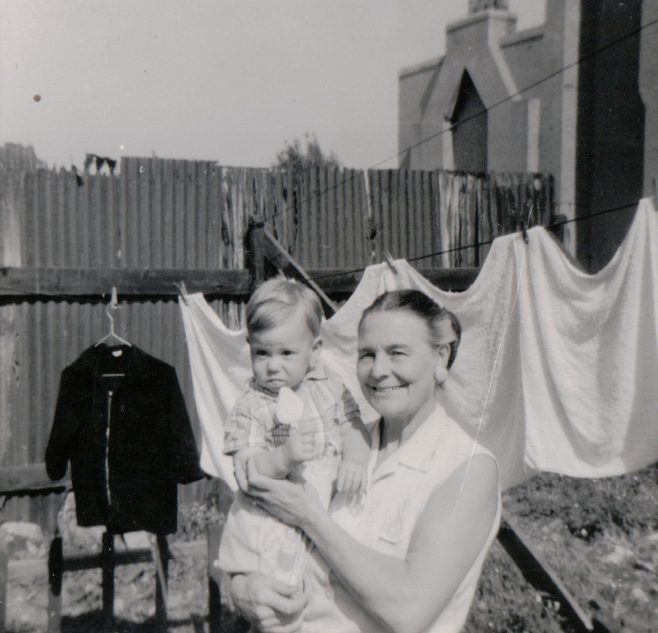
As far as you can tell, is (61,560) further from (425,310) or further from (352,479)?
(425,310)

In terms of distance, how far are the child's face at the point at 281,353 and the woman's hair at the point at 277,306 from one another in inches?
0.6

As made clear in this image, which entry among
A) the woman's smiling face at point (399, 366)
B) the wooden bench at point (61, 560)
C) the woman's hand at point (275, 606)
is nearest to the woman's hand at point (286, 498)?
the woman's hand at point (275, 606)

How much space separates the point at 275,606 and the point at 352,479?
0.30 m

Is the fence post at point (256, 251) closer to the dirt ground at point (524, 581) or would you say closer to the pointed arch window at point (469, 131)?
the dirt ground at point (524, 581)

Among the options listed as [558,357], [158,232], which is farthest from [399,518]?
[158,232]

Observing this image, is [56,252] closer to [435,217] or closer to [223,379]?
[223,379]

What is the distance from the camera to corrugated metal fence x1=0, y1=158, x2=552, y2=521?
16.5 feet

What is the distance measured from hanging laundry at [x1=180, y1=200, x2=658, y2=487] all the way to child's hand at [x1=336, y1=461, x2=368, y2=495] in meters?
1.03

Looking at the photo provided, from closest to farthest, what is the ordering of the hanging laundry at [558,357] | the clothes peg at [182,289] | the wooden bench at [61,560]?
the hanging laundry at [558,357] < the wooden bench at [61,560] < the clothes peg at [182,289]

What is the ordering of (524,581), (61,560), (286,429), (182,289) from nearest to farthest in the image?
(286,429)
(61,560)
(524,581)
(182,289)

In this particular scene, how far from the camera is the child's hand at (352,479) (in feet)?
5.65

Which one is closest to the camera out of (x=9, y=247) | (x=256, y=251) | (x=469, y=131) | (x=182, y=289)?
(x=182, y=289)

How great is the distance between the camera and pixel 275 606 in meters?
1.66

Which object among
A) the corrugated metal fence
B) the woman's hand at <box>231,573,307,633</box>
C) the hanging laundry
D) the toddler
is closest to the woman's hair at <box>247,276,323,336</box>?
the toddler
